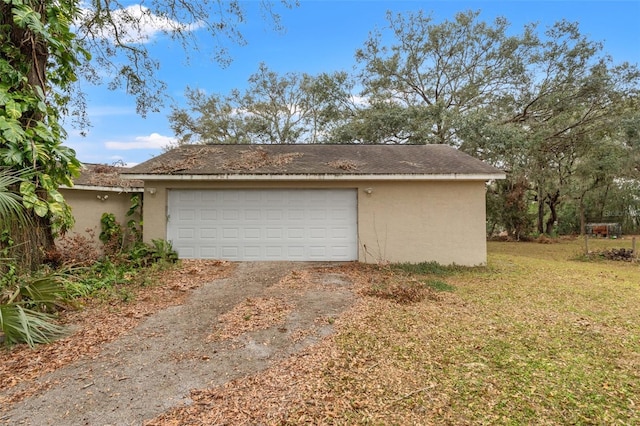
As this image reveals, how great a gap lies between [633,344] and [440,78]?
15770 millimetres

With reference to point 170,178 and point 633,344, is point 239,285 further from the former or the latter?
point 633,344

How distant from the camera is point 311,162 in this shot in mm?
9555

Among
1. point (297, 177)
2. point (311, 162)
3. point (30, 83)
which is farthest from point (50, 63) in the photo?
point (311, 162)

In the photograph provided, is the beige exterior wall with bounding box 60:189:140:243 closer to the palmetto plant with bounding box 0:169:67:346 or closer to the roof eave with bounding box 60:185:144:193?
the roof eave with bounding box 60:185:144:193

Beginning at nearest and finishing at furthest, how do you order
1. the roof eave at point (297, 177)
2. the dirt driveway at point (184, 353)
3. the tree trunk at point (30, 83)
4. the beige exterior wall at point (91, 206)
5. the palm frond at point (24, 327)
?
the dirt driveway at point (184, 353)
the palm frond at point (24, 327)
the tree trunk at point (30, 83)
the roof eave at point (297, 177)
the beige exterior wall at point (91, 206)

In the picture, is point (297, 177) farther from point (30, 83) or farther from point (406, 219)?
point (30, 83)

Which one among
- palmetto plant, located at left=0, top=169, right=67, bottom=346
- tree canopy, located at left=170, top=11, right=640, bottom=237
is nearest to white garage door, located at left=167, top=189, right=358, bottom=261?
palmetto plant, located at left=0, top=169, right=67, bottom=346

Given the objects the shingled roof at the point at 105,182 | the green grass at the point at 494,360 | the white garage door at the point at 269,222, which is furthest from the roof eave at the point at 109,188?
the green grass at the point at 494,360

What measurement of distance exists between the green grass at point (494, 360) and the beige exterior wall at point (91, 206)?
8.38m

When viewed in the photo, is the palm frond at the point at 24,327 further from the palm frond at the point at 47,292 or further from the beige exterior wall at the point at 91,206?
the beige exterior wall at the point at 91,206

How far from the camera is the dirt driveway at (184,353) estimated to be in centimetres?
287

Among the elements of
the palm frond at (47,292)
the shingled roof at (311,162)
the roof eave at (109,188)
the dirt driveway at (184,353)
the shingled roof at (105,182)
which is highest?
the shingled roof at (311,162)

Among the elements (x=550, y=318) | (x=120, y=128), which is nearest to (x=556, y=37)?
(x=550, y=318)

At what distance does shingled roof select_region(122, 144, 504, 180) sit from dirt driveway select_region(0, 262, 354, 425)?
11.4 ft
